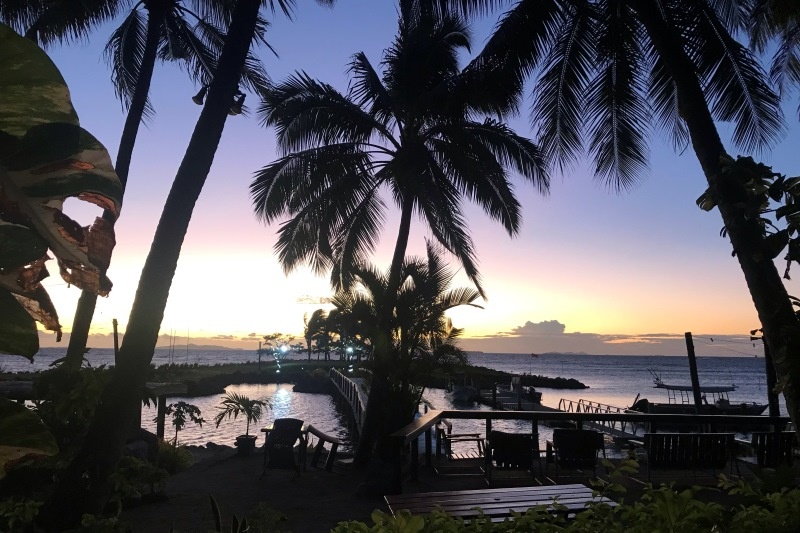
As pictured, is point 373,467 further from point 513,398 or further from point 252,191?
point 513,398

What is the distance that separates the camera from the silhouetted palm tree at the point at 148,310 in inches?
182

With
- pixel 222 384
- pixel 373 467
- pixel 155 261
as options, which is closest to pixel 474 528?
→ pixel 155 261

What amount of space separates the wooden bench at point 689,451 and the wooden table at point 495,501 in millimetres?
3566

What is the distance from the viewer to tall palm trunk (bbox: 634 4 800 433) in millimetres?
4078

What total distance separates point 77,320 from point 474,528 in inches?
385

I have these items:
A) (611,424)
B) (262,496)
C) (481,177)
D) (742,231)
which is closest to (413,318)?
(481,177)

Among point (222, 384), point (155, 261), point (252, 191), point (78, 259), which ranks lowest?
point (222, 384)

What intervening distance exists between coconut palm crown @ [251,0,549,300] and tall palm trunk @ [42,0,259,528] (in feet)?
24.8

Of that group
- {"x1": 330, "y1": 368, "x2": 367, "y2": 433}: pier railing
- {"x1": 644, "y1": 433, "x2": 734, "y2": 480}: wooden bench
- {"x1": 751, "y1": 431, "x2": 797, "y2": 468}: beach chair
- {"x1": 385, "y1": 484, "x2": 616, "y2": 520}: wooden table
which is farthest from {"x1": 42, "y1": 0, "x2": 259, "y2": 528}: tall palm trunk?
{"x1": 330, "y1": 368, "x2": 367, "y2": 433}: pier railing

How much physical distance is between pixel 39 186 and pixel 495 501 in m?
5.06

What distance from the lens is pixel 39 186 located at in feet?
1.90

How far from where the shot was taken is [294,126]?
1351cm

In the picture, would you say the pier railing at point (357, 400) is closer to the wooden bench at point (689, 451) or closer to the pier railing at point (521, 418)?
the pier railing at point (521, 418)

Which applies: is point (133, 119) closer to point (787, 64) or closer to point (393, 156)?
point (393, 156)
